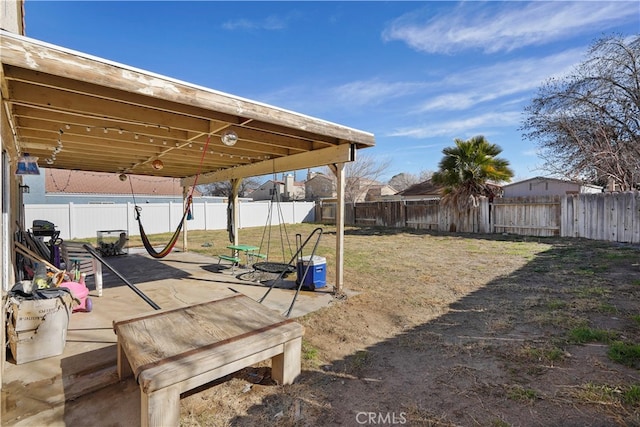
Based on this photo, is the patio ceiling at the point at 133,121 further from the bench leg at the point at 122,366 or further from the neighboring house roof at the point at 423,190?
the neighboring house roof at the point at 423,190

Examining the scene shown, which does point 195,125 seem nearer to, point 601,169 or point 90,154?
point 90,154

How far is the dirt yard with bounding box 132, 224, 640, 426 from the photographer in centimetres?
201

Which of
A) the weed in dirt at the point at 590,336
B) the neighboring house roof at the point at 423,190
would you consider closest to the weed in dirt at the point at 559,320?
the weed in dirt at the point at 590,336

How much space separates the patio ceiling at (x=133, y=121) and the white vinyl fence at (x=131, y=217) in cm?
387

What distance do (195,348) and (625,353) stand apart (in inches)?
143

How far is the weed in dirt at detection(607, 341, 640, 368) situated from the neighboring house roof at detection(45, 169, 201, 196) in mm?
18128

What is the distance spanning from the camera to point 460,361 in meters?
2.70

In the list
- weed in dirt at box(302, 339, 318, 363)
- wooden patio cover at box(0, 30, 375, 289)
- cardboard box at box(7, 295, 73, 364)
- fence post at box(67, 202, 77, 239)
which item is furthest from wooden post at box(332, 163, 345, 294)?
fence post at box(67, 202, 77, 239)

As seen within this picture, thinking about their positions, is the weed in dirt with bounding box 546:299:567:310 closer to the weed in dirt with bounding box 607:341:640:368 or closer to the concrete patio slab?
the weed in dirt with bounding box 607:341:640:368

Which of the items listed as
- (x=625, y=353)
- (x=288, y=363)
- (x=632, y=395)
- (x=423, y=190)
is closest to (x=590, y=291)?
(x=625, y=353)

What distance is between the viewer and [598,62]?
10.6 m

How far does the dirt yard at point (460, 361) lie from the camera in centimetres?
201

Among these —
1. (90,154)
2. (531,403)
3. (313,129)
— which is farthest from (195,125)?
(531,403)

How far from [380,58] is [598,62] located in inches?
322
